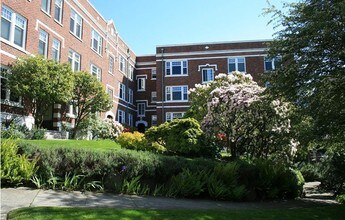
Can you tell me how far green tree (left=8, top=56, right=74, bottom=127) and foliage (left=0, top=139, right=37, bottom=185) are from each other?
32.0ft

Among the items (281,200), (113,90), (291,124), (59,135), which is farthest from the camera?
(113,90)

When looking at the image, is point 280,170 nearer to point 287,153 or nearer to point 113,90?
point 287,153

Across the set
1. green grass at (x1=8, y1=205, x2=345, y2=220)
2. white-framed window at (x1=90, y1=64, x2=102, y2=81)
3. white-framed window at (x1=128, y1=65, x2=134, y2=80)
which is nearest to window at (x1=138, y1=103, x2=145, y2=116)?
white-framed window at (x1=128, y1=65, x2=134, y2=80)

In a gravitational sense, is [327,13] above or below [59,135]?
above

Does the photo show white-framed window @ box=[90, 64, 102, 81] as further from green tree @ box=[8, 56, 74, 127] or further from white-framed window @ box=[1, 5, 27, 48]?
green tree @ box=[8, 56, 74, 127]

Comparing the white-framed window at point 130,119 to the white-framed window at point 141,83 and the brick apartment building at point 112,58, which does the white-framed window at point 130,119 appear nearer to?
the brick apartment building at point 112,58

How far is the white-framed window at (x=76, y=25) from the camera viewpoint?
88.5ft

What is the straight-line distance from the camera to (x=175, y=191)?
32.3 feet

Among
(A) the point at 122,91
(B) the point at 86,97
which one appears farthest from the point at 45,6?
(A) the point at 122,91

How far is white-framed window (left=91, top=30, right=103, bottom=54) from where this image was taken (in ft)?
102

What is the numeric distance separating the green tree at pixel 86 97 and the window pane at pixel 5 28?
5511 millimetres

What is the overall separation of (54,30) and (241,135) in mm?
15229

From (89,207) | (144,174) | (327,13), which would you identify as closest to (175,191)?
(144,174)

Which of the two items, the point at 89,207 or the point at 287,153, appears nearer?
the point at 89,207
